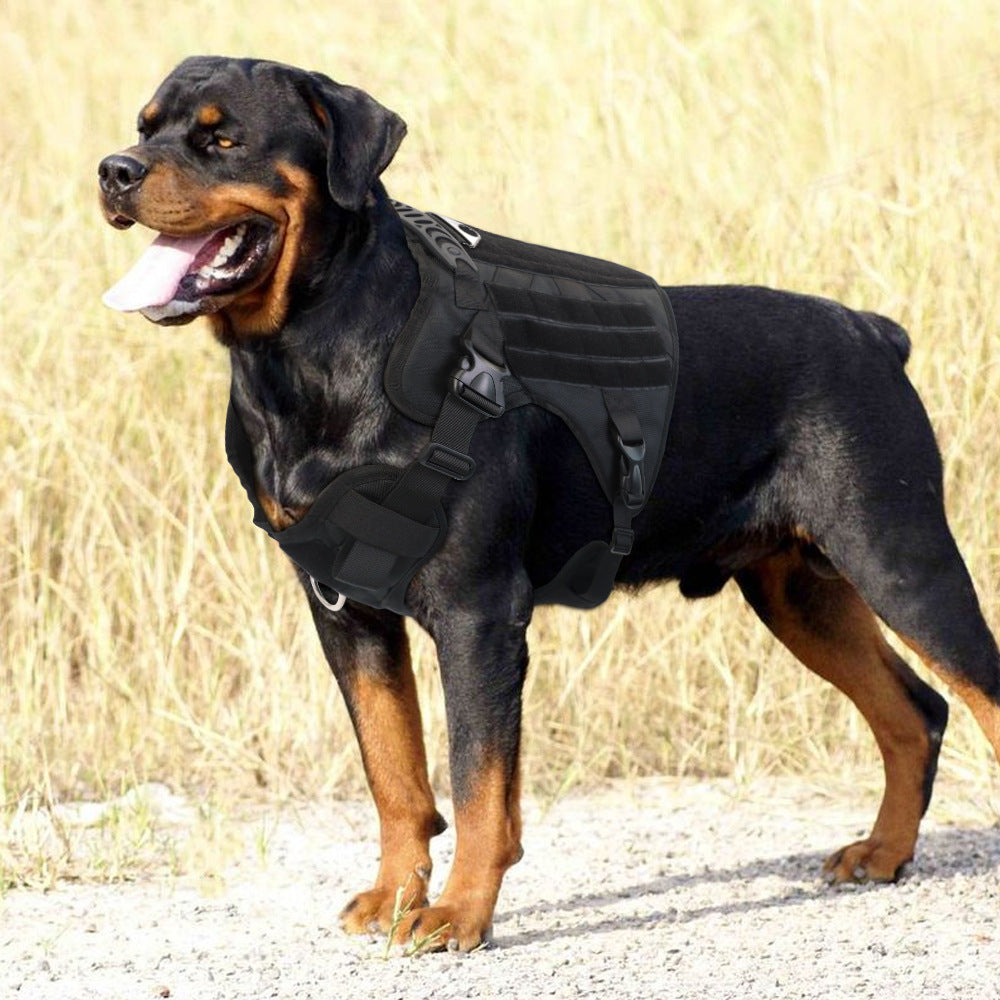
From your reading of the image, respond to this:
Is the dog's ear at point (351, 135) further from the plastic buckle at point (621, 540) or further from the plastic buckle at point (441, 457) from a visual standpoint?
the plastic buckle at point (621, 540)

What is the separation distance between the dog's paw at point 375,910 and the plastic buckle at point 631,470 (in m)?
0.97

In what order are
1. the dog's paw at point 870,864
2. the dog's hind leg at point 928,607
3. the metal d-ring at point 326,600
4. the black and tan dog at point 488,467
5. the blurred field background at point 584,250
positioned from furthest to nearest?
1. the blurred field background at point 584,250
2. the dog's paw at point 870,864
3. the dog's hind leg at point 928,607
4. the metal d-ring at point 326,600
5. the black and tan dog at point 488,467

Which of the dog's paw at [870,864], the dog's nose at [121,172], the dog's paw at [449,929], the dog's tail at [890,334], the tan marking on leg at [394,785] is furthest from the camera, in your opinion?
the dog's paw at [870,864]

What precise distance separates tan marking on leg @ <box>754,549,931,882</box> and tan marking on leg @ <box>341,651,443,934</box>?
40.8 inches

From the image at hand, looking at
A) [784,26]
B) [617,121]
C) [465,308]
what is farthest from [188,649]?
[784,26]

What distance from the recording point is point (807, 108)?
22.3 feet

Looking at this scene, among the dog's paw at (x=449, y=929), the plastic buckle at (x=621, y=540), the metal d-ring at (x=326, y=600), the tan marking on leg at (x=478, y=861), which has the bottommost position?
the dog's paw at (x=449, y=929)

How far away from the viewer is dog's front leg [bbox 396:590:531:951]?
340cm

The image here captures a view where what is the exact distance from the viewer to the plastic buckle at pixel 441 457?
336 cm

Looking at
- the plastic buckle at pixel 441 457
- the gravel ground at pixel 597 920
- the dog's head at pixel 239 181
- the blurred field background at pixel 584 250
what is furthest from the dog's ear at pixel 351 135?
the blurred field background at pixel 584 250

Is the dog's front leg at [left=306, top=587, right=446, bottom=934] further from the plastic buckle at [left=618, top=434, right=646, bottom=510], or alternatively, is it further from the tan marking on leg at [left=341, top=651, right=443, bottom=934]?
the plastic buckle at [left=618, top=434, right=646, bottom=510]

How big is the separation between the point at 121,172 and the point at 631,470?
124 cm

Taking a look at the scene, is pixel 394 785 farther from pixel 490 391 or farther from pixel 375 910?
pixel 490 391

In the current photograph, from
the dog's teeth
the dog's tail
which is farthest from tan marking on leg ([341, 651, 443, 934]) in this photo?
the dog's tail
